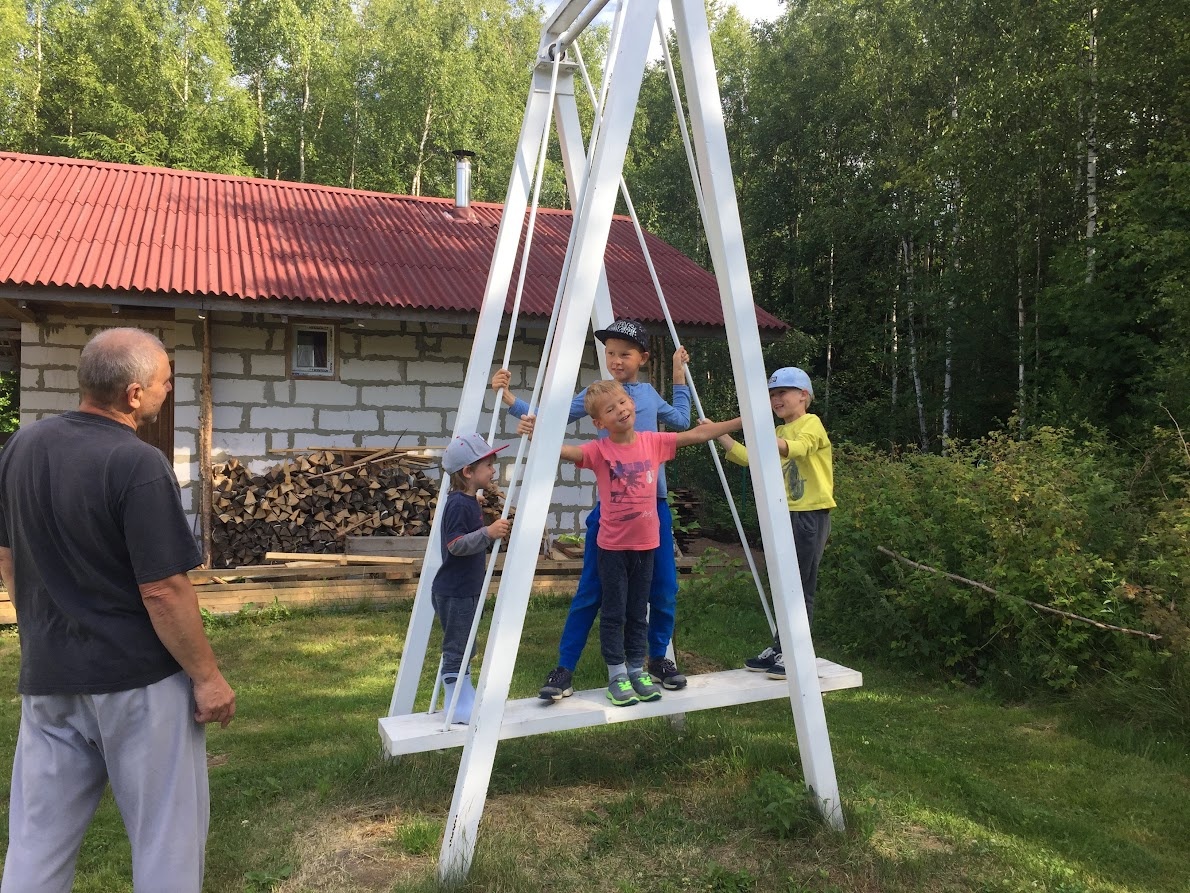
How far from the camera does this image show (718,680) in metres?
3.57

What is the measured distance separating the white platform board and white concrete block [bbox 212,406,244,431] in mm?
6029

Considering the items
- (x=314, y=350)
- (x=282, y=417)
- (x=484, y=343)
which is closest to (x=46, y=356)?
(x=282, y=417)

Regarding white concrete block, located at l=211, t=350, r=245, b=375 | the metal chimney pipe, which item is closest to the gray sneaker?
white concrete block, located at l=211, t=350, r=245, b=375

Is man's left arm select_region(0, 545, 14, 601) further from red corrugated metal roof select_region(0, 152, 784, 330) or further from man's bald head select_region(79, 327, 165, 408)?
red corrugated metal roof select_region(0, 152, 784, 330)

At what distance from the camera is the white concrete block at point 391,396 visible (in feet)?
29.1

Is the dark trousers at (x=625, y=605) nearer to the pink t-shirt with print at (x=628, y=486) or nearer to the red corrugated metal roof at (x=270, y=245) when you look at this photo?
the pink t-shirt with print at (x=628, y=486)

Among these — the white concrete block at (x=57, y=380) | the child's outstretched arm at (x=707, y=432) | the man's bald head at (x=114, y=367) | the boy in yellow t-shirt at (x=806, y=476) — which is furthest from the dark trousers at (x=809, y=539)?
the white concrete block at (x=57, y=380)

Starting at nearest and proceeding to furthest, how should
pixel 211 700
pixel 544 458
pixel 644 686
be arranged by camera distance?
1. pixel 211 700
2. pixel 544 458
3. pixel 644 686

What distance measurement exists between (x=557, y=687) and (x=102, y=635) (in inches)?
68.9

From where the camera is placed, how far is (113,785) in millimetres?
2070

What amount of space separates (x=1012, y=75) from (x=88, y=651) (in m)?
14.5

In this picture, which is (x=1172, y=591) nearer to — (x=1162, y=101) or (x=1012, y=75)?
(x=1162, y=101)

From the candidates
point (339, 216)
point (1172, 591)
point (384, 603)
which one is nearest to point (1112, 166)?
point (1172, 591)

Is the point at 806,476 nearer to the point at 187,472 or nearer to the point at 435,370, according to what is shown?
the point at 435,370
